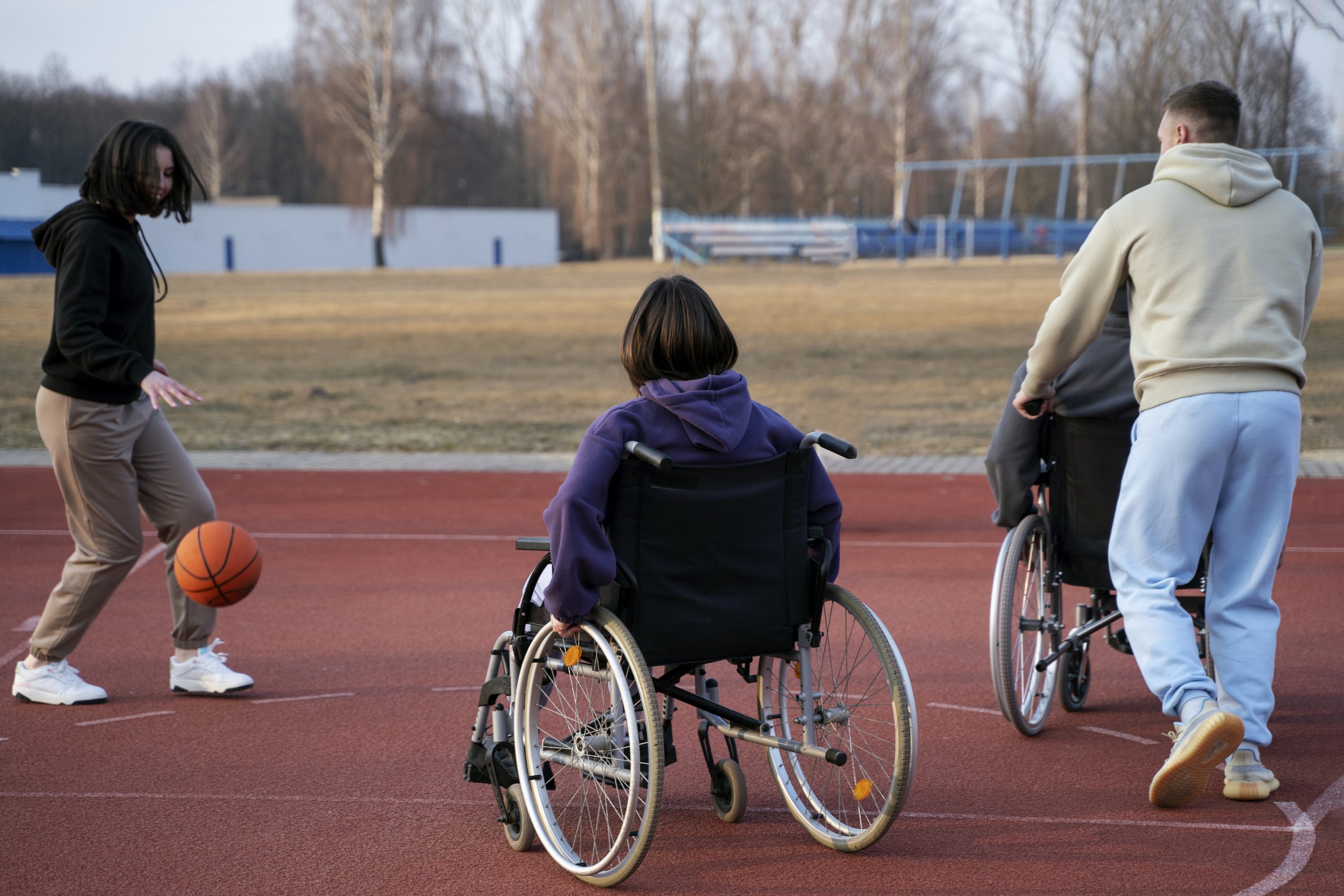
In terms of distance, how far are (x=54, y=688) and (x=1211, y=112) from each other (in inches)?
161

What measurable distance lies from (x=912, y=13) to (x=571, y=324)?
2545cm

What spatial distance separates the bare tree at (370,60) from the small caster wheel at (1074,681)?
56.6m

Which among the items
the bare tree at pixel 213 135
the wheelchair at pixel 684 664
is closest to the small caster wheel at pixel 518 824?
the wheelchair at pixel 684 664

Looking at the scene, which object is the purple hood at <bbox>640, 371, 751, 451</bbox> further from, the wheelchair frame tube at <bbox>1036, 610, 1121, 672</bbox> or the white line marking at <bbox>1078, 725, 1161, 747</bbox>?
the white line marking at <bbox>1078, 725, 1161, 747</bbox>

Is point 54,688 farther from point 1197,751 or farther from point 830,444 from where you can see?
point 1197,751

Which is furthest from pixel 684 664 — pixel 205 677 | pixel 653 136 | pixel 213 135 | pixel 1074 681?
pixel 213 135

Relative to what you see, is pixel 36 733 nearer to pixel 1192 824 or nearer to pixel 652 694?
pixel 652 694

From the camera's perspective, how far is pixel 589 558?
3.12m

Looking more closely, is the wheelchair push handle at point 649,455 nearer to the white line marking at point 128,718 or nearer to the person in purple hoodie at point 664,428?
the person in purple hoodie at point 664,428

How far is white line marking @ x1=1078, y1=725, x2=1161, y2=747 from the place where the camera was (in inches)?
173

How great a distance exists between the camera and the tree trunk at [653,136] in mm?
48656

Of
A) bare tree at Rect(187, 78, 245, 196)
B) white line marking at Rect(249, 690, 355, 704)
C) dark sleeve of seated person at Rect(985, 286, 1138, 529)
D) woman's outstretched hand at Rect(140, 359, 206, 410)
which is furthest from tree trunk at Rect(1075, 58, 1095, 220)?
bare tree at Rect(187, 78, 245, 196)

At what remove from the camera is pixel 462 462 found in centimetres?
1100

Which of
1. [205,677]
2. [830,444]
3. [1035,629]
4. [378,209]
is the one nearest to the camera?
[830,444]
